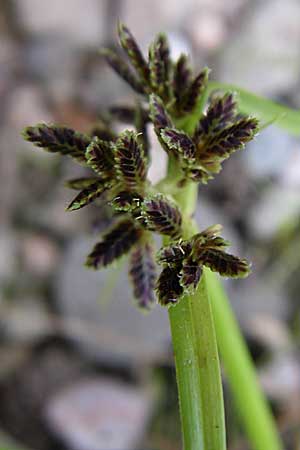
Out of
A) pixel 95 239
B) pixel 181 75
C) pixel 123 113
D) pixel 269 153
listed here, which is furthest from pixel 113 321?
pixel 181 75

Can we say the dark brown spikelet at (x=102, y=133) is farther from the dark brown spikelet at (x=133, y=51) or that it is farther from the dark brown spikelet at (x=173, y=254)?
the dark brown spikelet at (x=173, y=254)

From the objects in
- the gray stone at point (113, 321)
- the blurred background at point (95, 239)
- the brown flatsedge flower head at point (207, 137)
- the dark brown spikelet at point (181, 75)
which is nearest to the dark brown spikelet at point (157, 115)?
the brown flatsedge flower head at point (207, 137)

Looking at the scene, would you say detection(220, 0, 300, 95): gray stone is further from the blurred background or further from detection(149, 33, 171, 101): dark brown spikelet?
detection(149, 33, 171, 101): dark brown spikelet

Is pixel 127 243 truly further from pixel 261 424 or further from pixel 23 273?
pixel 23 273

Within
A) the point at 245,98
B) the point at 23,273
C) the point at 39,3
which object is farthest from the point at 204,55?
the point at 245,98

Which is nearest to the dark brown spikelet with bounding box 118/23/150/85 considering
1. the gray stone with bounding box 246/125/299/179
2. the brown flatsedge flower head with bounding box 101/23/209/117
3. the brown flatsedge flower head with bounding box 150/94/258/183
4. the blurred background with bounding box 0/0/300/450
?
the brown flatsedge flower head with bounding box 101/23/209/117

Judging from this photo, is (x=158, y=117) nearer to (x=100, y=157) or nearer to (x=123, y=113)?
(x=100, y=157)
